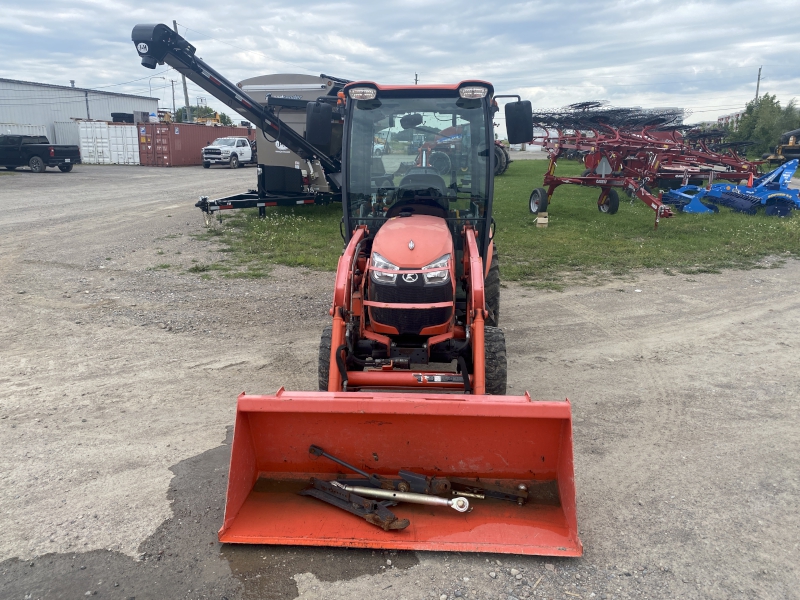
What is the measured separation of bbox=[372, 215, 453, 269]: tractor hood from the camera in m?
4.43

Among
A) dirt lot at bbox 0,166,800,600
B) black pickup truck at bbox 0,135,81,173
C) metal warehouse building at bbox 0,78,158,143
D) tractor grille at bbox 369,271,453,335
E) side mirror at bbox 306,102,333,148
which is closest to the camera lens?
dirt lot at bbox 0,166,800,600

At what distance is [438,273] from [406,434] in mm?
1308

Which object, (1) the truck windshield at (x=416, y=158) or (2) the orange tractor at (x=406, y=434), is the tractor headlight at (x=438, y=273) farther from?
(1) the truck windshield at (x=416, y=158)

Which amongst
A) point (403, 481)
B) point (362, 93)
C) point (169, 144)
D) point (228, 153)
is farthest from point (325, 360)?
point (169, 144)

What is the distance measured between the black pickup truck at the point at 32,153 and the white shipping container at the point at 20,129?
12010 mm

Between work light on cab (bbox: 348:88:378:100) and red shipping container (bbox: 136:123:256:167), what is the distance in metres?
32.8

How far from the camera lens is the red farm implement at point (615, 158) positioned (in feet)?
51.2

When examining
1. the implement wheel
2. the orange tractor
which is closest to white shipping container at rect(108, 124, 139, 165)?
the implement wheel

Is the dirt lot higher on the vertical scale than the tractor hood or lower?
lower

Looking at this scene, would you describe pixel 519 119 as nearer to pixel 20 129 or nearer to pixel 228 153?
pixel 228 153

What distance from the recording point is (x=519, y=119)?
5145 millimetres

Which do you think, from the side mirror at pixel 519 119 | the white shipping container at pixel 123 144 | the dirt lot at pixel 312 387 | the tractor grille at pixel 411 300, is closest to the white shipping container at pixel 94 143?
the white shipping container at pixel 123 144

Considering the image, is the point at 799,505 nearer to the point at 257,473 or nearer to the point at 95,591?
the point at 257,473

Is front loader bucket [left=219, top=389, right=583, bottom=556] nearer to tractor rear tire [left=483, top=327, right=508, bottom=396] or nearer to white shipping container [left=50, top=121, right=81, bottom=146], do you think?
tractor rear tire [left=483, top=327, right=508, bottom=396]
